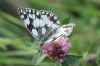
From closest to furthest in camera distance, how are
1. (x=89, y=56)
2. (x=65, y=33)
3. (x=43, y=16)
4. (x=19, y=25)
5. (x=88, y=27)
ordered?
(x=65, y=33)
(x=43, y=16)
(x=89, y=56)
(x=19, y=25)
(x=88, y=27)

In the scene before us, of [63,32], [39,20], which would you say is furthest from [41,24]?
[63,32]

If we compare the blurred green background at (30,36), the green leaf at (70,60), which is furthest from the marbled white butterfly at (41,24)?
the blurred green background at (30,36)

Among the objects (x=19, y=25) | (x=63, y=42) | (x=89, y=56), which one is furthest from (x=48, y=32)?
(x=19, y=25)

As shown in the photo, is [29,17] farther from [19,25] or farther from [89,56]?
[19,25]

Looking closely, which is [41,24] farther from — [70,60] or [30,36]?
[30,36]

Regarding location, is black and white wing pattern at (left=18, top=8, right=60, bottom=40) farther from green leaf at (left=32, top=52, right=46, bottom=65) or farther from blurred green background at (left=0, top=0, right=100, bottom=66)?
blurred green background at (left=0, top=0, right=100, bottom=66)
